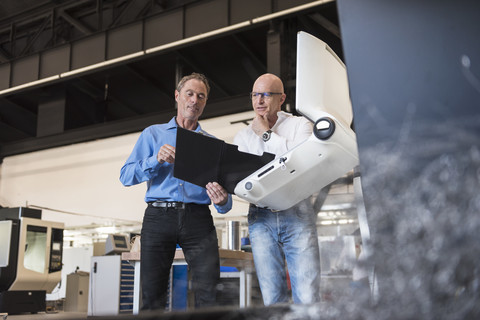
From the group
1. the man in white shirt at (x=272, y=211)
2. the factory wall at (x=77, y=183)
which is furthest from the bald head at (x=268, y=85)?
the factory wall at (x=77, y=183)

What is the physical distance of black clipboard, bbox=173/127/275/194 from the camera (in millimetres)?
1359

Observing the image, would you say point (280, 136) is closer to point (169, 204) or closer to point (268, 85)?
point (268, 85)

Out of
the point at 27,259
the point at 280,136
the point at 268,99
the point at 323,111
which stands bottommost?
the point at 27,259

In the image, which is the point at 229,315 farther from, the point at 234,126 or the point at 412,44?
the point at 234,126

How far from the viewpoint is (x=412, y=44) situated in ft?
1.61

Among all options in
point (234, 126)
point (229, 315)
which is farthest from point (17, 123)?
point (229, 315)

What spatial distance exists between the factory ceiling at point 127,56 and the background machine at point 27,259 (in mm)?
2782

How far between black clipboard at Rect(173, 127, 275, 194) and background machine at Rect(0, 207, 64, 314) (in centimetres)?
494

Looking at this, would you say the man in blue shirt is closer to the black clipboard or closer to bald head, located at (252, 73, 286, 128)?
the black clipboard

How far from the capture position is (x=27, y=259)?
6094mm

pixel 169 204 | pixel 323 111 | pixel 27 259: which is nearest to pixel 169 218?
pixel 169 204

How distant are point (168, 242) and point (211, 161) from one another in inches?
16.9

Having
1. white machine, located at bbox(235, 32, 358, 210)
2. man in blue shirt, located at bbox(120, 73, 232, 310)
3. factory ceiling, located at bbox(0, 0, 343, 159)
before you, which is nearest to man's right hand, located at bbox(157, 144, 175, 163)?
man in blue shirt, located at bbox(120, 73, 232, 310)

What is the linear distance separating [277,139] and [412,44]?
951 millimetres
